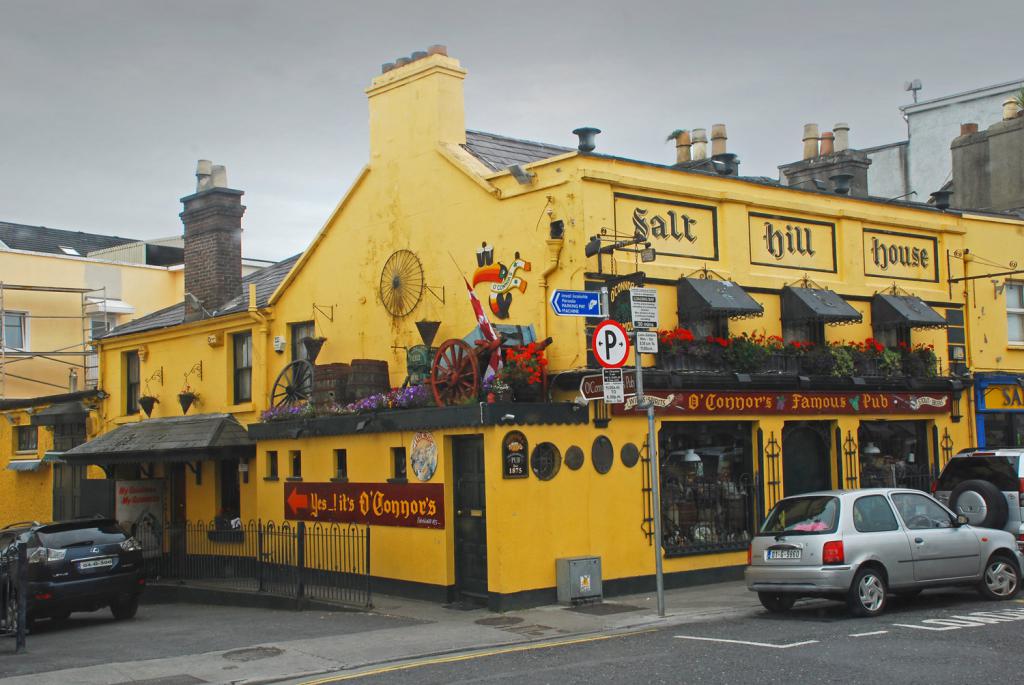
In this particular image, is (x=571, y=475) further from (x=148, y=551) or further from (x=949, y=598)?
(x=148, y=551)

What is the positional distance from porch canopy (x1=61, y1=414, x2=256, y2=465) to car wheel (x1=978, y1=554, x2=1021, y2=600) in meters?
13.7

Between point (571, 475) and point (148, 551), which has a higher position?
point (571, 475)

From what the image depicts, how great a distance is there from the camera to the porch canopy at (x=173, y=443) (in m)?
22.7

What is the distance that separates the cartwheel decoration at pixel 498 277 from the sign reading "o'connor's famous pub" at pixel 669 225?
5.47 feet

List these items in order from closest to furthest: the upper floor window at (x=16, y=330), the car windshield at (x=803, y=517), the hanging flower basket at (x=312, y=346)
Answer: the car windshield at (x=803, y=517) < the hanging flower basket at (x=312, y=346) < the upper floor window at (x=16, y=330)

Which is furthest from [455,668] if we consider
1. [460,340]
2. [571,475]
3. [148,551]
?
[148,551]

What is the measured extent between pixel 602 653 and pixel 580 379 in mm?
5367

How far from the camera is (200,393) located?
25.5 meters

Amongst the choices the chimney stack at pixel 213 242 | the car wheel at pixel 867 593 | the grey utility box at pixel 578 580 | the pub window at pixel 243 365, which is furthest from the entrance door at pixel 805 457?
the chimney stack at pixel 213 242

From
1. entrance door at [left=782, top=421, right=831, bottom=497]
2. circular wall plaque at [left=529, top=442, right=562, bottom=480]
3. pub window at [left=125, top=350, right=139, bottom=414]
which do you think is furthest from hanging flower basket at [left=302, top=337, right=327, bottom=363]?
entrance door at [left=782, top=421, right=831, bottom=497]

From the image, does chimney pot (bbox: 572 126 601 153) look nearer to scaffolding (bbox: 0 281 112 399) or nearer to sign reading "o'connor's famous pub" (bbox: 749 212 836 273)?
sign reading "o'connor's famous pub" (bbox: 749 212 836 273)

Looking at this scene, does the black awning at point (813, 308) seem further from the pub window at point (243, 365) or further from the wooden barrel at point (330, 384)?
the pub window at point (243, 365)

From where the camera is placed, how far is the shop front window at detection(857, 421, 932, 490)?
20.7 meters

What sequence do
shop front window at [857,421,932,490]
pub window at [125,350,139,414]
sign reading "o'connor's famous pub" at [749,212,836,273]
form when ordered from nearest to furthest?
sign reading "o'connor's famous pub" at [749,212,836,273]
shop front window at [857,421,932,490]
pub window at [125,350,139,414]
